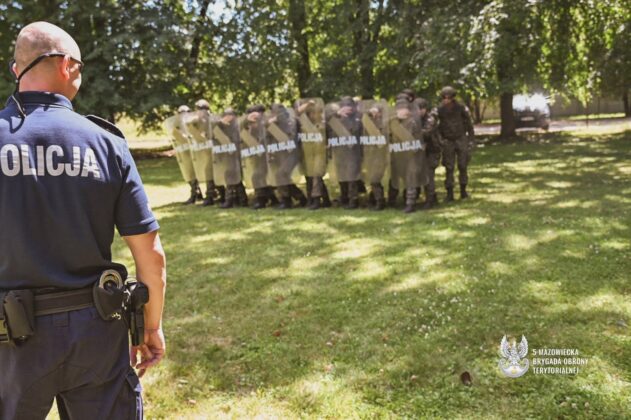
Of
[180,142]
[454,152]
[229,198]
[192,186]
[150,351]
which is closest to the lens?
[150,351]

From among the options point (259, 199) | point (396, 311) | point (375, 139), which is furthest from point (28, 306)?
point (259, 199)

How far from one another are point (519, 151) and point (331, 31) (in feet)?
25.6

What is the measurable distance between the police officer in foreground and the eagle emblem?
2612 millimetres

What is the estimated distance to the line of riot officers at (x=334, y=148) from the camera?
361 inches

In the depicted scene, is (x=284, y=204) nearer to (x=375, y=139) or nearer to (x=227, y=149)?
(x=227, y=149)

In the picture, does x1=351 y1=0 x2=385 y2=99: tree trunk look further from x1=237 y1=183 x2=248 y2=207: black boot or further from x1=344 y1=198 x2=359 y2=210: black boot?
x1=344 y1=198 x2=359 y2=210: black boot

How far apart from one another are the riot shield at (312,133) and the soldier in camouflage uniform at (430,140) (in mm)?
1712

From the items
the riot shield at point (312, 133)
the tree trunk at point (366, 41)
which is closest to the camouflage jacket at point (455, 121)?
the riot shield at point (312, 133)

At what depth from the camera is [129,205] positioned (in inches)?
84.9

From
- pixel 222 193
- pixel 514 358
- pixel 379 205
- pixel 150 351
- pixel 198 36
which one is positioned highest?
pixel 198 36

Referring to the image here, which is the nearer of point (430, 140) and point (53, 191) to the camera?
point (53, 191)

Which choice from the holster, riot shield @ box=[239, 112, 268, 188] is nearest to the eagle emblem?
the holster

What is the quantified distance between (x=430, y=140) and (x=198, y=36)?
14181 millimetres

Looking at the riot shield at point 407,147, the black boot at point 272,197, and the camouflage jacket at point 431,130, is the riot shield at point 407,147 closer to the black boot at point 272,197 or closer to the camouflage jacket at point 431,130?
the camouflage jacket at point 431,130
